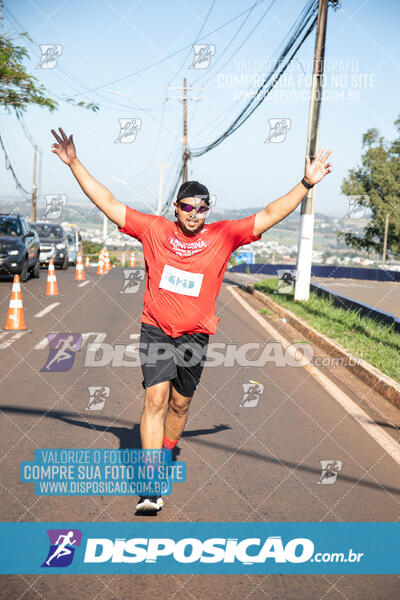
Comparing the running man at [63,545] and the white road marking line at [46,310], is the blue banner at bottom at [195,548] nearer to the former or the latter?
the running man at [63,545]

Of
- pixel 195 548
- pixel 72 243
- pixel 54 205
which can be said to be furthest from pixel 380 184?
pixel 195 548

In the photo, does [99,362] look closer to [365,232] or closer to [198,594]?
[198,594]

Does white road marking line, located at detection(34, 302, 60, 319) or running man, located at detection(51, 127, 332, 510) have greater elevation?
running man, located at detection(51, 127, 332, 510)

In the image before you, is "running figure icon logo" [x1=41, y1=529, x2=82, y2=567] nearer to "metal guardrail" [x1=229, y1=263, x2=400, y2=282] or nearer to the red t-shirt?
the red t-shirt

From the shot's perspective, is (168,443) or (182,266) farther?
(168,443)

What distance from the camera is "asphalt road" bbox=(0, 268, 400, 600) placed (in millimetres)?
3289

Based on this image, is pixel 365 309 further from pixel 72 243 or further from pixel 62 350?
pixel 72 243

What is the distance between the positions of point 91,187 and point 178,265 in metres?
0.77

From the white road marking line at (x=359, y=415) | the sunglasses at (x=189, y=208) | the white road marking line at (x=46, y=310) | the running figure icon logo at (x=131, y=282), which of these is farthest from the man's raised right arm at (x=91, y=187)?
the running figure icon logo at (x=131, y=282)

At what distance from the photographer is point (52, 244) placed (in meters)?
29.6

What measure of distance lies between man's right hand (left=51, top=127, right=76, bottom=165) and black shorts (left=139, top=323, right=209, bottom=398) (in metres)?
1.22

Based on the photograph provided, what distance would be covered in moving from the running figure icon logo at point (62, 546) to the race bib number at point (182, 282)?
5.08 feet

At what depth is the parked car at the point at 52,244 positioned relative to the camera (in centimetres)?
2941

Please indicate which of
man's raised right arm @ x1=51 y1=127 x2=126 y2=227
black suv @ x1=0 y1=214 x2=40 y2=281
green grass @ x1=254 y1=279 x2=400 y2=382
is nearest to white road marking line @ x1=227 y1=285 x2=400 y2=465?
green grass @ x1=254 y1=279 x2=400 y2=382
